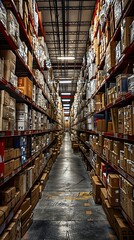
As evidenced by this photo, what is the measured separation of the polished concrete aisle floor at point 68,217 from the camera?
112 inches

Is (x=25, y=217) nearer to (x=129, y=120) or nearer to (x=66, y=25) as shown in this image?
(x=129, y=120)

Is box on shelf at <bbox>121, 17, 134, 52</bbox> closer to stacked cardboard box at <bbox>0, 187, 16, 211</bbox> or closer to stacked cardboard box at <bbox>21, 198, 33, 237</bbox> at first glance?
stacked cardboard box at <bbox>0, 187, 16, 211</bbox>

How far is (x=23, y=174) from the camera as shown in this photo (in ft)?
10.1

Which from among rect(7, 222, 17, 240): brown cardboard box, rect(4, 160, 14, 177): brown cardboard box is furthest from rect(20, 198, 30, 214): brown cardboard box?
rect(4, 160, 14, 177): brown cardboard box

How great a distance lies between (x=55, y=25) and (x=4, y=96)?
6.60 m

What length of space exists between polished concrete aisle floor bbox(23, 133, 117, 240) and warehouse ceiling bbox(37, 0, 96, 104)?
5.79 meters

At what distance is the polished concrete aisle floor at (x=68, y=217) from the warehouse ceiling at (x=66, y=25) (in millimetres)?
5788

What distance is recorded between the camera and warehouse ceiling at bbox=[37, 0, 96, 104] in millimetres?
6430

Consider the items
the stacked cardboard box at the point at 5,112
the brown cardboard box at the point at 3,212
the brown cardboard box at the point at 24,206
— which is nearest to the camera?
the brown cardboard box at the point at 3,212

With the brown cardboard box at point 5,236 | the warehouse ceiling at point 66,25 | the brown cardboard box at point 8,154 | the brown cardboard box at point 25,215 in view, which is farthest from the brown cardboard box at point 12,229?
the warehouse ceiling at point 66,25

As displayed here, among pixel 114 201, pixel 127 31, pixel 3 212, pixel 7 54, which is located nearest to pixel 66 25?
pixel 127 31

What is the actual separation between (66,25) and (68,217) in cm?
716

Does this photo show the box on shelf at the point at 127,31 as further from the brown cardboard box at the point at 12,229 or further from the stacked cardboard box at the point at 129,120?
the brown cardboard box at the point at 12,229

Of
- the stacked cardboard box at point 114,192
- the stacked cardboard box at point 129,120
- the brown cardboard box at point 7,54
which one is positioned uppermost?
the brown cardboard box at point 7,54
